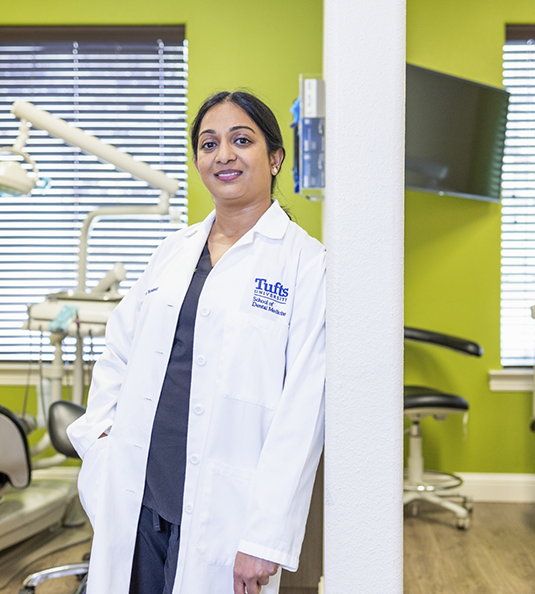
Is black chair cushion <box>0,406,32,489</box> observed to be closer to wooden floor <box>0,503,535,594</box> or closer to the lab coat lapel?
wooden floor <box>0,503,535,594</box>

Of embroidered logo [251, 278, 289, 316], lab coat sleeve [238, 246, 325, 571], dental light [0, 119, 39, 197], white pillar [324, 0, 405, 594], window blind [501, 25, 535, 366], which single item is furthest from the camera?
window blind [501, 25, 535, 366]

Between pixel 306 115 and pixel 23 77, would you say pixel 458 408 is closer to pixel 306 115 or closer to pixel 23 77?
pixel 306 115

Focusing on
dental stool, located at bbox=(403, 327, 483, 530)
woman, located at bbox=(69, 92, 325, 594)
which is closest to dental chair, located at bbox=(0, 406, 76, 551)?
woman, located at bbox=(69, 92, 325, 594)

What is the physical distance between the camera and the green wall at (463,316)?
126 inches

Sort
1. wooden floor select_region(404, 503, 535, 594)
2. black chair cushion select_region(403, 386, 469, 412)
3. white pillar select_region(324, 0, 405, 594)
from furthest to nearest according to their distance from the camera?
1. black chair cushion select_region(403, 386, 469, 412)
2. wooden floor select_region(404, 503, 535, 594)
3. white pillar select_region(324, 0, 405, 594)

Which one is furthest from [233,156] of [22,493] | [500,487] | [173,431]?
[500,487]

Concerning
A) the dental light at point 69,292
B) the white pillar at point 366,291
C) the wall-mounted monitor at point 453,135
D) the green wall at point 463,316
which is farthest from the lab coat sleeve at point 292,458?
the green wall at point 463,316

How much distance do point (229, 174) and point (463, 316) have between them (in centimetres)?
230

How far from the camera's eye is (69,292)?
256cm

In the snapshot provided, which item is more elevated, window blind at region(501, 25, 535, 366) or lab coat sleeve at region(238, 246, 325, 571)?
window blind at region(501, 25, 535, 366)

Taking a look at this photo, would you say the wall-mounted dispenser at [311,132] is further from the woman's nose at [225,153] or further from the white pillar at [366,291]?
the white pillar at [366,291]

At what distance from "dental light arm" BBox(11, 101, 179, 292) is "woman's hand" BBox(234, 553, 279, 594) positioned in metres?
1.85

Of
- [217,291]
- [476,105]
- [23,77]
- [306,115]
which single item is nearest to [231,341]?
[217,291]

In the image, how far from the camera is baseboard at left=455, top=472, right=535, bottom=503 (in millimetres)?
3178
